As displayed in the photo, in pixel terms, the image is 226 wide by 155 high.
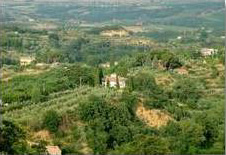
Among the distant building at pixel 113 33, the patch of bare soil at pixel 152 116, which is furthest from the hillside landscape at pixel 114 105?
the distant building at pixel 113 33

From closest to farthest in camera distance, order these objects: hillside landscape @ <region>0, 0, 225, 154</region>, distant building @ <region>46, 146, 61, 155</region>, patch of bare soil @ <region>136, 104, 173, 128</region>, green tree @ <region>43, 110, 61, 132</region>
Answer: distant building @ <region>46, 146, 61, 155</region> → hillside landscape @ <region>0, 0, 225, 154</region> → green tree @ <region>43, 110, 61, 132</region> → patch of bare soil @ <region>136, 104, 173, 128</region>

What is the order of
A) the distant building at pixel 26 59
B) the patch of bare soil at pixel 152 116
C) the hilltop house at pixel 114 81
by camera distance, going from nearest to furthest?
the patch of bare soil at pixel 152 116 < the hilltop house at pixel 114 81 < the distant building at pixel 26 59

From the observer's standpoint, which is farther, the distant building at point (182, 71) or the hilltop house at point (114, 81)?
the distant building at point (182, 71)

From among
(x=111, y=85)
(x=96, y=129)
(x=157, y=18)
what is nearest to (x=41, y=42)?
(x=111, y=85)

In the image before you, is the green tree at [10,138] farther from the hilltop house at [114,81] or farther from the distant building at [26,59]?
the distant building at [26,59]

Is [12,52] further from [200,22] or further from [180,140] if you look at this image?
[200,22]

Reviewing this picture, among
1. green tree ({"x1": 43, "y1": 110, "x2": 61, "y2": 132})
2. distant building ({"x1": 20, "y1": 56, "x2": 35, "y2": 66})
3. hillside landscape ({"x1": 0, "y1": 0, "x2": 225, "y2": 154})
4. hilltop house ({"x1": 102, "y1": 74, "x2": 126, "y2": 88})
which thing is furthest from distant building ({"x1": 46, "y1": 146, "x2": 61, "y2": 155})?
distant building ({"x1": 20, "y1": 56, "x2": 35, "y2": 66})

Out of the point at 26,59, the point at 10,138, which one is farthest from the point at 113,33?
the point at 10,138

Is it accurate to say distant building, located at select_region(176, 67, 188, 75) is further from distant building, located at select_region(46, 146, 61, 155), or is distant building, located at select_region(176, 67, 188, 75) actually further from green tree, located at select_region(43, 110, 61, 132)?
distant building, located at select_region(46, 146, 61, 155)
